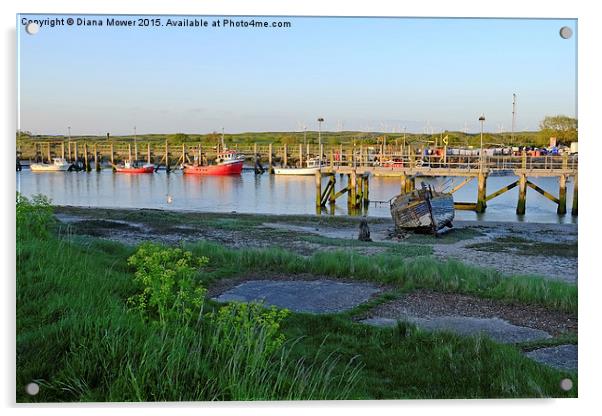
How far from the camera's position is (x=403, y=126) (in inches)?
293

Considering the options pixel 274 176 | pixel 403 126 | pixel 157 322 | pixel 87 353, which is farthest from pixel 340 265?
pixel 274 176

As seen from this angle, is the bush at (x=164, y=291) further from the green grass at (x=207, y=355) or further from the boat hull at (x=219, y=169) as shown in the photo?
the boat hull at (x=219, y=169)

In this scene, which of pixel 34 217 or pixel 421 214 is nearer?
Result: pixel 34 217

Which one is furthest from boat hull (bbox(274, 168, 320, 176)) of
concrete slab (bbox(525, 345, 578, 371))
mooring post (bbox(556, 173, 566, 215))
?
concrete slab (bbox(525, 345, 578, 371))

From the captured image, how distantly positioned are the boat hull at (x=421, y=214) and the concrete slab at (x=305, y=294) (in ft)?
14.2

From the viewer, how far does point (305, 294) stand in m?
6.58

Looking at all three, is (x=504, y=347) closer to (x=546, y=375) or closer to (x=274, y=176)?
(x=546, y=375)

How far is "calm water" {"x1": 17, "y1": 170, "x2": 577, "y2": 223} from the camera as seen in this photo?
365 inches

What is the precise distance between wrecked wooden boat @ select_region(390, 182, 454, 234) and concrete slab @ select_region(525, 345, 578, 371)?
5282 mm

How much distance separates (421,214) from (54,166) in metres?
6.17

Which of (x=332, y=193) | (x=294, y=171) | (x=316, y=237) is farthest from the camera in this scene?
(x=294, y=171)

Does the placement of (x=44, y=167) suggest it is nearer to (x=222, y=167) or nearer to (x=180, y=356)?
(x=180, y=356)

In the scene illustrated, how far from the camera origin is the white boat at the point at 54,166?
7979mm

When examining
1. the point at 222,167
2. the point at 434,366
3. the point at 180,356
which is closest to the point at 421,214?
the point at 434,366
